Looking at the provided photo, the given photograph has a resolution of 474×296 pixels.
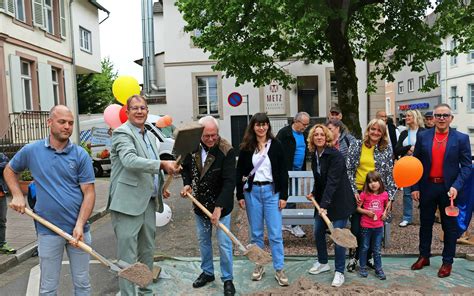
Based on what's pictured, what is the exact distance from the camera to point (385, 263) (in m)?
5.12

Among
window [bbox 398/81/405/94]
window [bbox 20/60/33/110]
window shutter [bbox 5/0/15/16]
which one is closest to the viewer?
window shutter [bbox 5/0/15/16]

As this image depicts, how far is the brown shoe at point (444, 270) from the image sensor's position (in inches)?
182

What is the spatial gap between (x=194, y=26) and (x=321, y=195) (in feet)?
24.5

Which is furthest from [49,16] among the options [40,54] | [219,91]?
[219,91]

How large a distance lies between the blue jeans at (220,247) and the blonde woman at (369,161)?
148cm

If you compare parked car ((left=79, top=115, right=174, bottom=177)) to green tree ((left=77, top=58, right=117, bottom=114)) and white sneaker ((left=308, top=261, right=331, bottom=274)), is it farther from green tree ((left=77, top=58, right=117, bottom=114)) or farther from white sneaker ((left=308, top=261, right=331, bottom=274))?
white sneaker ((left=308, top=261, right=331, bottom=274))

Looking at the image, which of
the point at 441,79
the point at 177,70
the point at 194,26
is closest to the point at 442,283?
the point at 194,26

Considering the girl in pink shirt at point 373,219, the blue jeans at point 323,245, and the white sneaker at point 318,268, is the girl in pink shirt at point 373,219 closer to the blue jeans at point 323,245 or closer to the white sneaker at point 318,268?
the blue jeans at point 323,245

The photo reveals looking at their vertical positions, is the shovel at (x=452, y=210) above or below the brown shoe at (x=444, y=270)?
above

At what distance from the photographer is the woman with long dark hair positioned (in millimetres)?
4543

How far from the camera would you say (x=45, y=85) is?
15.9m

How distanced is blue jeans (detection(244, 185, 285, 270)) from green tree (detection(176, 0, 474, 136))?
179 inches

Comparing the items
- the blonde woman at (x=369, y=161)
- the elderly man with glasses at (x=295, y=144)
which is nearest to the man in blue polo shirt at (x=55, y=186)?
the blonde woman at (x=369, y=161)

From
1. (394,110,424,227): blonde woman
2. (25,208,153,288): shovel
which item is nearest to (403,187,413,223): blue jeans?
(394,110,424,227): blonde woman
